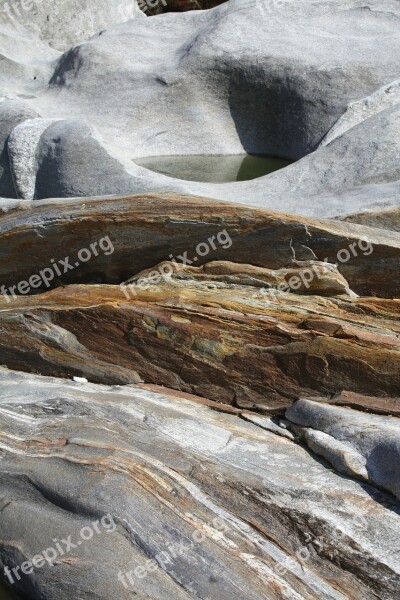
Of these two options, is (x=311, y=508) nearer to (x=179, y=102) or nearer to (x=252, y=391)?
(x=252, y=391)

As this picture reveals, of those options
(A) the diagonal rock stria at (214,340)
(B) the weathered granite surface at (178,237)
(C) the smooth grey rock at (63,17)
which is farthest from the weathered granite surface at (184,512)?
(C) the smooth grey rock at (63,17)

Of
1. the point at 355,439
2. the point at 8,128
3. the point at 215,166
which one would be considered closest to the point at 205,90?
the point at 215,166

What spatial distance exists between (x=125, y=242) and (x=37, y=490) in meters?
1.86

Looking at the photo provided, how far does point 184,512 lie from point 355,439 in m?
0.88

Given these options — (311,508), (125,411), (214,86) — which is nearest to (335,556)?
(311,508)

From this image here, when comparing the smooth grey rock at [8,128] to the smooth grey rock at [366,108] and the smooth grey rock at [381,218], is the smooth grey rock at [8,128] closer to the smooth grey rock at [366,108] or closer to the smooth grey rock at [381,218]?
the smooth grey rock at [366,108]

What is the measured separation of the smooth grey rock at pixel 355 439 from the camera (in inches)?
137

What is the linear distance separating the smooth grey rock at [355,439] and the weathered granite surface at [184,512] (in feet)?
0.24

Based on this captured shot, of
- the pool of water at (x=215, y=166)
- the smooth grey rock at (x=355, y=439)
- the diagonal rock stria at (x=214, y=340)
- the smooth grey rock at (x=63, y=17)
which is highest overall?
the smooth grey rock at (x=63, y=17)

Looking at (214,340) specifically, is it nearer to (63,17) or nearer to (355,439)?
(355,439)

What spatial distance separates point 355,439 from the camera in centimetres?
367

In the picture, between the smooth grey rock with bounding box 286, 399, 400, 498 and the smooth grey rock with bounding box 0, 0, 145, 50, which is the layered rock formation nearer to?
the smooth grey rock with bounding box 286, 399, 400, 498

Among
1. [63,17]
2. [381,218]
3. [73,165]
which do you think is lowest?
[381,218]

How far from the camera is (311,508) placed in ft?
11.1
